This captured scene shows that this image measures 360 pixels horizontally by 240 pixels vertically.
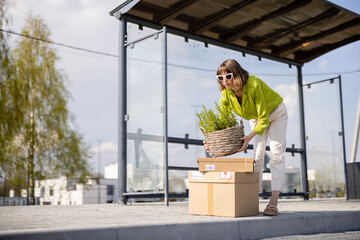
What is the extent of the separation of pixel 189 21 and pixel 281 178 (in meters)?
3.98

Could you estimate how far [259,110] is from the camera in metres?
4.20

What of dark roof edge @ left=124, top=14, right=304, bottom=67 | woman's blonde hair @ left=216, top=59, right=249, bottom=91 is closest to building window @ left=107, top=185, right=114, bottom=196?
dark roof edge @ left=124, top=14, right=304, bottom=67

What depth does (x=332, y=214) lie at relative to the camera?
178 inches

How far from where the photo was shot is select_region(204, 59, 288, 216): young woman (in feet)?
13.8

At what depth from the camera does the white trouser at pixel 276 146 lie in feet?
14.5

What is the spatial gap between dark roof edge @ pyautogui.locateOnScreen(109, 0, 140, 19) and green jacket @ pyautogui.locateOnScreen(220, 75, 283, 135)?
2996mm

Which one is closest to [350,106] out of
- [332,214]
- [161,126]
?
[161,126]

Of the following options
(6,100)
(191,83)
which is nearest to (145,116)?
(191,83)

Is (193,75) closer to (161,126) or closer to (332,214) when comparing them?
(161,126)

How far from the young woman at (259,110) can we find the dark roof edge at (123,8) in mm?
2952

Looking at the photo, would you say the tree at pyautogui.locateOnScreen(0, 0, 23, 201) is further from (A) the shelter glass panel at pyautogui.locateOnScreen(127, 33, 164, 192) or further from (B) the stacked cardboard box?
(B) the stacked cardboard box

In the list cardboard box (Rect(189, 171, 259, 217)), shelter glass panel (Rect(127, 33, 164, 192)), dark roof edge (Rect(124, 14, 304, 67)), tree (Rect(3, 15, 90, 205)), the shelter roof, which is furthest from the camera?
tree (Rect(3, 15, 90, 205))

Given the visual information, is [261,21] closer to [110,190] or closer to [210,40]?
[210,40]

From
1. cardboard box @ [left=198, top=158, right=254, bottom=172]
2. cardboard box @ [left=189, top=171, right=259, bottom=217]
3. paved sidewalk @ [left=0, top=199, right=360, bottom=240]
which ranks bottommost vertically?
paved sidewalk @ [left=0, top=199, right=360, bottom=240]
